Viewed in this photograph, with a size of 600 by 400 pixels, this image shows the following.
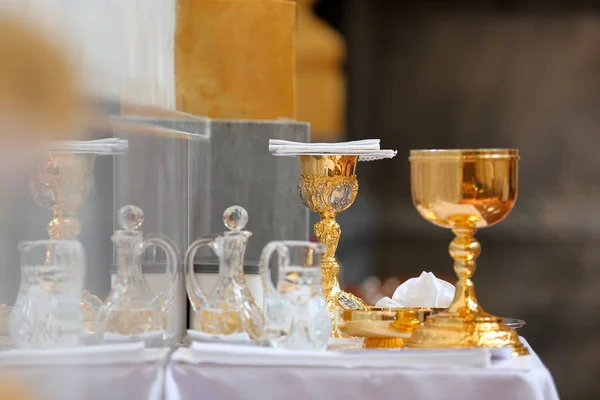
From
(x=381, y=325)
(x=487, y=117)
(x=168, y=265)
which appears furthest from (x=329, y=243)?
(x=487, y=117)

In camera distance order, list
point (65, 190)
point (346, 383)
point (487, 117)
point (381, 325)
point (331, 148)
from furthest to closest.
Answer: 1. point (487, 117)
2. point (331, 148)
3. point (381, 325)
4. point (346, 383)
5. point (65, 190)

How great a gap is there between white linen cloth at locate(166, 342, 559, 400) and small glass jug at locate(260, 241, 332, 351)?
0.07 metres

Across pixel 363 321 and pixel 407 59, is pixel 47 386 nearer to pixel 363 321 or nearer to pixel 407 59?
pixel 363 321

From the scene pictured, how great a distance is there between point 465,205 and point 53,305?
1.83ft

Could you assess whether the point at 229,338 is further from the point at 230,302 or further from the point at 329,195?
the point at 329,195

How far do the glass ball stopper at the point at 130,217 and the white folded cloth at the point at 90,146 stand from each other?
8 centimetres

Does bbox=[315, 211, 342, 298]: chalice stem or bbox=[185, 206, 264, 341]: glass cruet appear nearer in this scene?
bbox=[185, 206, 264, 341]: glass cruet

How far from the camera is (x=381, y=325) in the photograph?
159cm

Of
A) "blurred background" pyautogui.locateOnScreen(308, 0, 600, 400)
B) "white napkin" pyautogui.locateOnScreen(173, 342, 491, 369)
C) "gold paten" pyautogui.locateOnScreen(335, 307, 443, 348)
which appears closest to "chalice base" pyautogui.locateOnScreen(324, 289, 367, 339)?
"gold paten" pyautogui.locateOnScreen(335, 307, 443, 348)

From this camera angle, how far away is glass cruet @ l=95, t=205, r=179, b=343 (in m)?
1.39

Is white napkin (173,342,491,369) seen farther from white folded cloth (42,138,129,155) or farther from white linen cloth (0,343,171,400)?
white folded cloth (42,138,129,155)

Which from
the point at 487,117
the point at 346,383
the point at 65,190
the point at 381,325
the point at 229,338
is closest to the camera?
the point at 65,190

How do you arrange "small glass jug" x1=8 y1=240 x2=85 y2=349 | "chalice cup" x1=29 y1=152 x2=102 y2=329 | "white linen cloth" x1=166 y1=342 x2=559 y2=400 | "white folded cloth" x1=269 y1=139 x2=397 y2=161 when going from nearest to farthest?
1. "chalice cup" x1=29 y1=152 x2=102 y2=329
2. "small glass jug" x1=8 y1=240 x2=85 y2=349
3. "white linen cloth" x1=166 y1=342 x2=559 y2=400
4. "white folded cloth" x1=269 y1=139 x2=397 y2=161

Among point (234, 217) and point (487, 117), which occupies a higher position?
point (487, 117)
